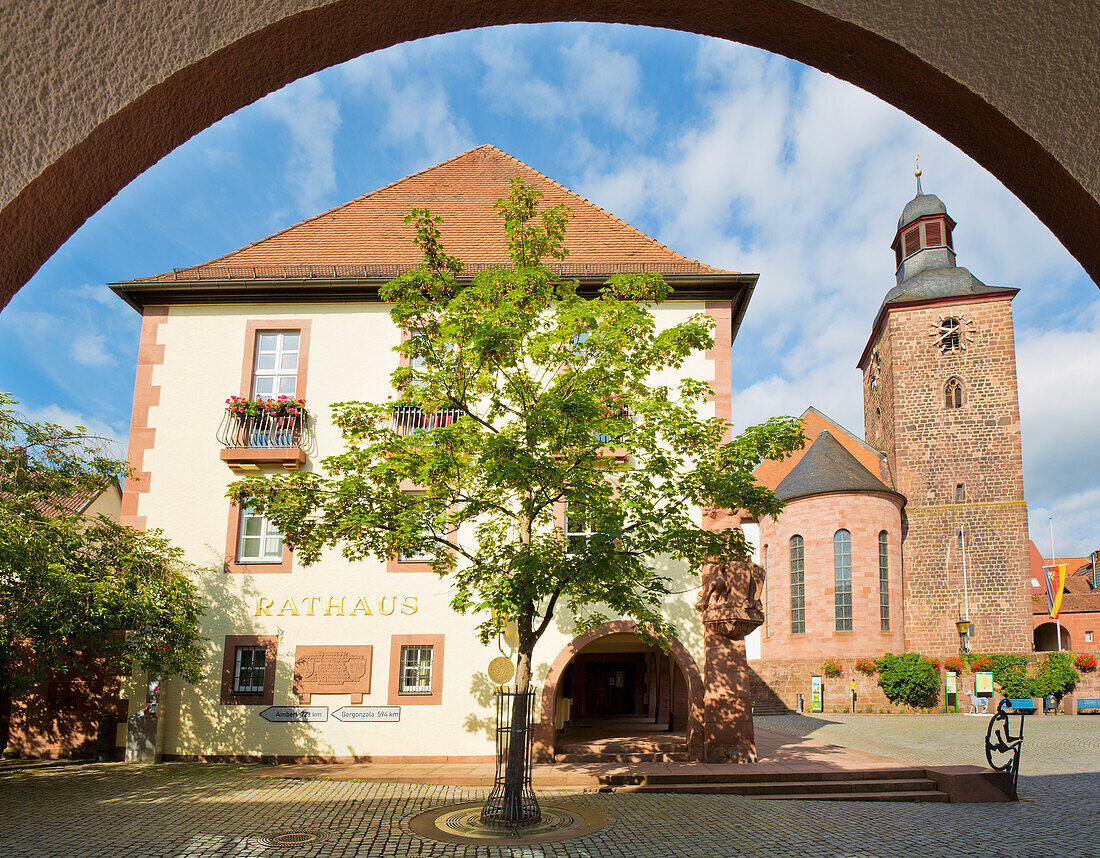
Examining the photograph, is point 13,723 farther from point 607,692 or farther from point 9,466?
point 607,692

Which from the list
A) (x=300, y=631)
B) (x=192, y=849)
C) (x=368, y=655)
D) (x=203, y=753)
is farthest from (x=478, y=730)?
(x=192, y=849)

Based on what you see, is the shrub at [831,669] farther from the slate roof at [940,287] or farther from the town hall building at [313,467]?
the slate roof at [940,287]

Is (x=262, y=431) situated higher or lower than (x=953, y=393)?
lower

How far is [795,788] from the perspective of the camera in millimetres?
12906

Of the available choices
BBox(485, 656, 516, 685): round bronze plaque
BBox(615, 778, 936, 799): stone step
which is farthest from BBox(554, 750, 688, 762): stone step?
BBox(485, 656, 516, 685): round bronze plaque

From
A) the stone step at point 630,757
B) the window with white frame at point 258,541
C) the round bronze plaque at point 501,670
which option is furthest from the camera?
the window with white frame at point 258,541

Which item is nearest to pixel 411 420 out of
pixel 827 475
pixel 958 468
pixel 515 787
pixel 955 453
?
pixel 515 787

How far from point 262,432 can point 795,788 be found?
11.1 meters

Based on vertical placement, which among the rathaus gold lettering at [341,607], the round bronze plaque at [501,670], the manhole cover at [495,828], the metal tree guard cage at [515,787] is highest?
the rathaus gold lettering at [341,607]

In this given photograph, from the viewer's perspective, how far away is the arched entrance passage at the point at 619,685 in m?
15.3

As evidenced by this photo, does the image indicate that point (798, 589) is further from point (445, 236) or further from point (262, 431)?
point (262, 431)

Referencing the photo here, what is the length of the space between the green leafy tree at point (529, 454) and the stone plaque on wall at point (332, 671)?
4477 mm

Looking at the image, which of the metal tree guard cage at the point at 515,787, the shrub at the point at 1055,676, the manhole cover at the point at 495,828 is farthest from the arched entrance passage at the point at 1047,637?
the metal tree guard cage at the point at 515,787

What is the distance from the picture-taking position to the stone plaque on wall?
619 inches
